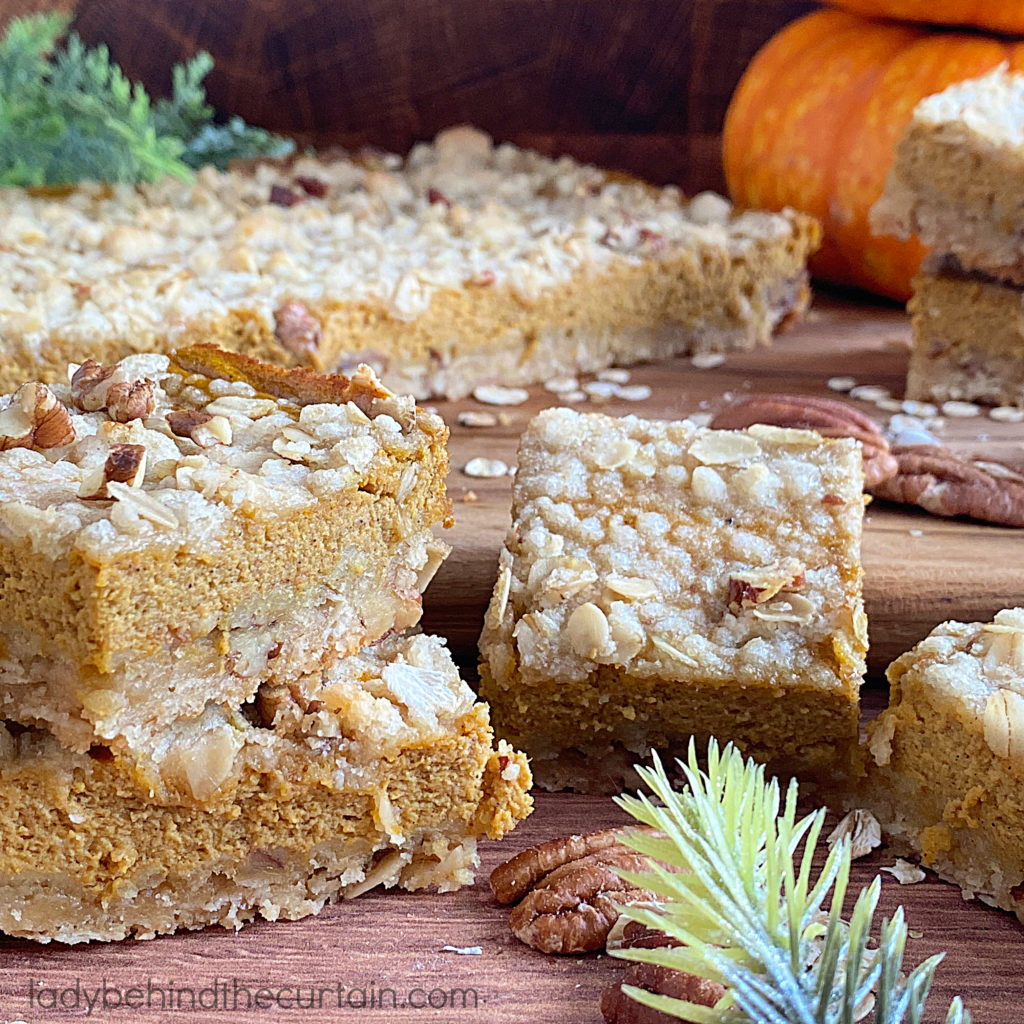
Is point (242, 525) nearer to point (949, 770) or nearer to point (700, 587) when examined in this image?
point (700, 587)

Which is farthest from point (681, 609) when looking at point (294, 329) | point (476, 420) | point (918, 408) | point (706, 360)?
point (706, 360)

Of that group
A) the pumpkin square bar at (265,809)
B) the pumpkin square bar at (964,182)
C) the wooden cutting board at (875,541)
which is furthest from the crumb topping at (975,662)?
the pumpkin square bar at (964,182)

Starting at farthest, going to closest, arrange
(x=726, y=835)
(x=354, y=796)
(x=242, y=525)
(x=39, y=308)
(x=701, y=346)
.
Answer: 1. (x=701, y=346)
2. (x=39, y=308)
3. (x=354, y=796)
4. (x=242, y=525)
5. (x=726, y=835)

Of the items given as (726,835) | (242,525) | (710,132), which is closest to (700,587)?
(726,835)

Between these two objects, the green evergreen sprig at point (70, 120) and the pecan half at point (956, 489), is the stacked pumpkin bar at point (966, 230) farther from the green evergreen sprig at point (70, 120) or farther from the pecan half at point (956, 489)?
the green evergreen sprig at point (70, 120)

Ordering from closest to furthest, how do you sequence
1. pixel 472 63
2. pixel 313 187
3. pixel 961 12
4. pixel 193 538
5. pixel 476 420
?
pixel 193 538, pixel 476 420, pixel 961 12, pixel 313 187, pixel 472 63

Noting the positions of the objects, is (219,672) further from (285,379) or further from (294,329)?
(294,329)
